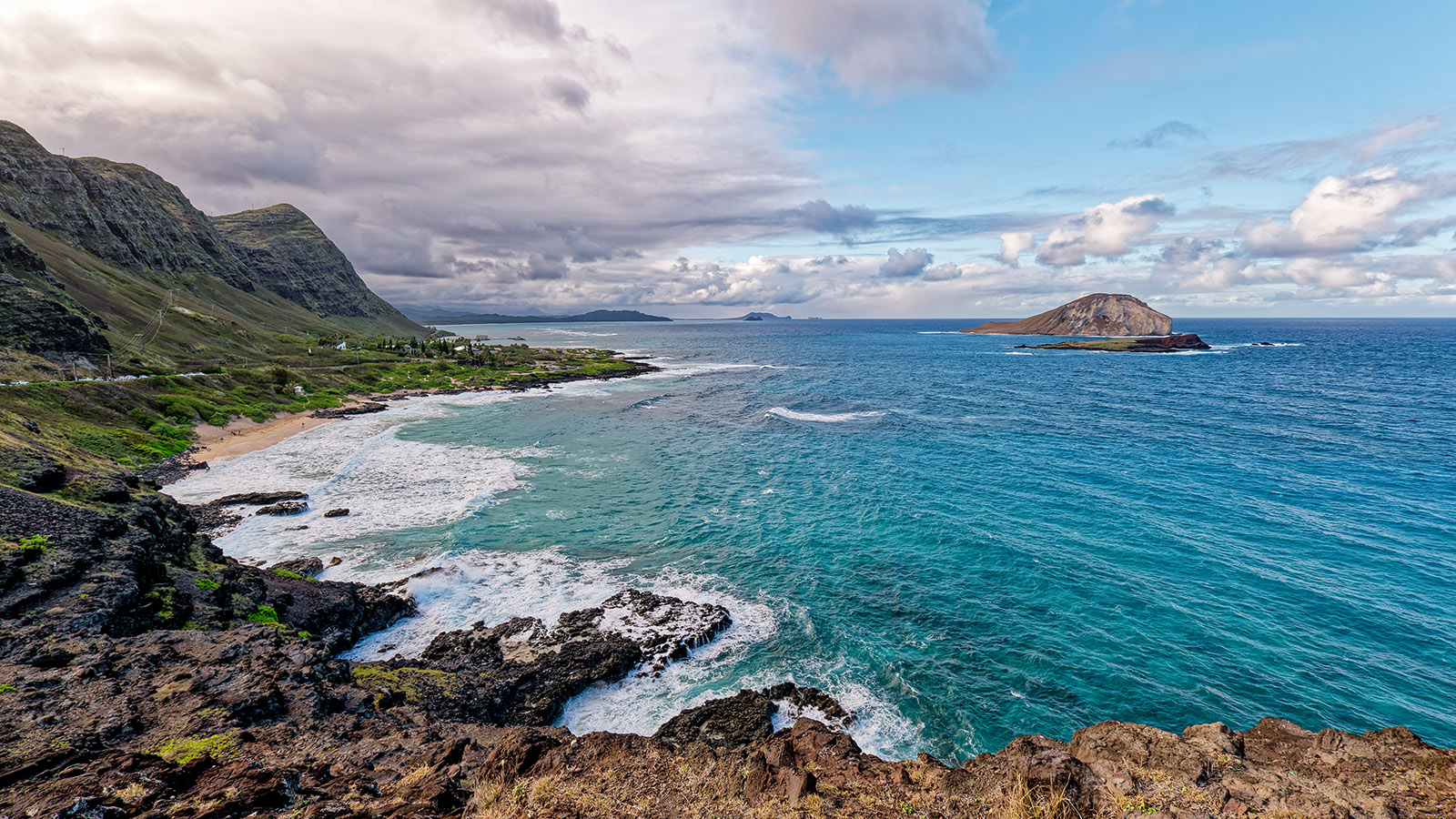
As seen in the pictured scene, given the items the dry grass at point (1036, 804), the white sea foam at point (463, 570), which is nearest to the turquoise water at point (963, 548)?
the white sea foam at point (463, 570)

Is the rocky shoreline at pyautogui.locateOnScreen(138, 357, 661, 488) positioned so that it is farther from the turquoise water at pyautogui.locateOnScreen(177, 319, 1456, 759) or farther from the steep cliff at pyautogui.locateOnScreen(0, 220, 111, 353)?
the steep cliff at pyautogui.locateOnScreen(0, 220, 111, 353)

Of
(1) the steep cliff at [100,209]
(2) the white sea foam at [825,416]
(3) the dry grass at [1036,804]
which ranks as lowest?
(2) the white sea foam at [825,416]

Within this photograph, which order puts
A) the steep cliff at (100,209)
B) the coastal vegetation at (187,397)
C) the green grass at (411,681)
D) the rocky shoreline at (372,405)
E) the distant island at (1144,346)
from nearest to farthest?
the green grass at (411,681)
the coastal vegetation at (187,397)
the rocky shoreline at (372,405)
the steep cliff at (100,209)
the distant island at (1144,346)

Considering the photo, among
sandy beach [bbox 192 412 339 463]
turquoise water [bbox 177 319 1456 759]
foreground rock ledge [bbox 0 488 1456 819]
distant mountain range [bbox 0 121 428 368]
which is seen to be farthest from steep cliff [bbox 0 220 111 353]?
foreground rock ledge [bbox 0 488 1456 819]

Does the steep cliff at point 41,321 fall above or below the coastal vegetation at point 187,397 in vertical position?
above

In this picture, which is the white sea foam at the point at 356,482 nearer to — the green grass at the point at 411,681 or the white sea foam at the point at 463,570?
the white sea foam at the point at 463,570

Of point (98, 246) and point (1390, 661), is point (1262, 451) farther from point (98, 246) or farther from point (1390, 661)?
point (98, 246)

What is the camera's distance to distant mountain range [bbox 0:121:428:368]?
61.5 m

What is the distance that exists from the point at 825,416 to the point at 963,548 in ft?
130

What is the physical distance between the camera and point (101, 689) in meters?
11.6

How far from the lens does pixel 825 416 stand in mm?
69125

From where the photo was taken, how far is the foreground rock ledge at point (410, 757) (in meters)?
9.47

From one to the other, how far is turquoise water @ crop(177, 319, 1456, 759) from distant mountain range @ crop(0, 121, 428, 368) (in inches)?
1404

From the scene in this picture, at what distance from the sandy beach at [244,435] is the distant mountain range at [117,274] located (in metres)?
21.7
